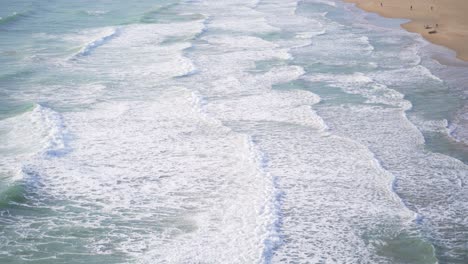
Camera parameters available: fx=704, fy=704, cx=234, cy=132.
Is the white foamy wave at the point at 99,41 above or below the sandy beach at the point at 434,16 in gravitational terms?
above

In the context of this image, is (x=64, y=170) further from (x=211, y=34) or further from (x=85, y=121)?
(x=211, y=34)

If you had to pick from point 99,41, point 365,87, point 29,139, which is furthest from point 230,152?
point 99,41

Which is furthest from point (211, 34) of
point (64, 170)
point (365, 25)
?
point (64, 170)

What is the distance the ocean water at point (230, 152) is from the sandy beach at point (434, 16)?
1841 mm

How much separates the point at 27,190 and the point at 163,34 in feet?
52.1

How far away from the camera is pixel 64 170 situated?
38.4ft

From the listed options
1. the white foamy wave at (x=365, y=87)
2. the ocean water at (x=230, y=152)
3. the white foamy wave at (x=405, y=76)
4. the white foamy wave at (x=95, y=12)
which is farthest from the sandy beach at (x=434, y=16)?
the white foamy wave at (x=95, y=12)

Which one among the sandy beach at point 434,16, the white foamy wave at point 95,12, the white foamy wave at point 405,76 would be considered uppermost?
the white foamy wave at point 405,76

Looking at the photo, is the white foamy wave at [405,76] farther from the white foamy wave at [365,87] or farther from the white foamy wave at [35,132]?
the white foamy wave at [35,132]

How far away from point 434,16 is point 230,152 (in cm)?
2053

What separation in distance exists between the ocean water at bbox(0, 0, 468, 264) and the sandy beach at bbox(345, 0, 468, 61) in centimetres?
184

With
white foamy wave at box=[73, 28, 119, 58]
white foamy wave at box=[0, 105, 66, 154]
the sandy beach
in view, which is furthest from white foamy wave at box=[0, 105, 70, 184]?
the sandy beach

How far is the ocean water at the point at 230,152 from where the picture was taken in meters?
9.23

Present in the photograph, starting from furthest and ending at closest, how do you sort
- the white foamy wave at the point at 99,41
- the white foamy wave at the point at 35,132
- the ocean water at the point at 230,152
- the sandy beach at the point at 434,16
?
the sandy beach at the point at 434,16
the white foamy wave at the point at 99,41
the white foamy wave at the point at 35,132
the ocean water at the point at 230,152
